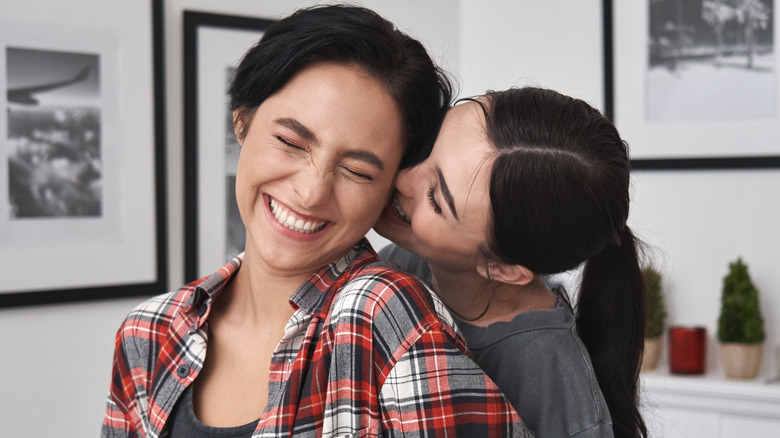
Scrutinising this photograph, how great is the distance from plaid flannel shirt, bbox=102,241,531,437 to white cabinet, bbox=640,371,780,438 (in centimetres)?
150

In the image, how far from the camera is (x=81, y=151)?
223cm

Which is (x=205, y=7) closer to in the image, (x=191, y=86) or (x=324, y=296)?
(x=191, y=86)

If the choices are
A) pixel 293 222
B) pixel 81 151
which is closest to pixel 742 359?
pixel 293 222

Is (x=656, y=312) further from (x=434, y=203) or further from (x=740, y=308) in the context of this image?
(x=434, y=203)

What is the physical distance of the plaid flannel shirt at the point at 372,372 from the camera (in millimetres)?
927

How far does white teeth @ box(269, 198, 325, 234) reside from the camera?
1.11m

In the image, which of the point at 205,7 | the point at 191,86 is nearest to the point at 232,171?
the point at 191,86

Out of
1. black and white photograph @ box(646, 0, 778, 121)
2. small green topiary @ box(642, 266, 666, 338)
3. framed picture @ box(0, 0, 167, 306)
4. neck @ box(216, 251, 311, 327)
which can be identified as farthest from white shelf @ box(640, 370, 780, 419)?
framed picture @ box(0, 0, 167, 306)

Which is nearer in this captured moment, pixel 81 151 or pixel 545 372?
pixel 545 372

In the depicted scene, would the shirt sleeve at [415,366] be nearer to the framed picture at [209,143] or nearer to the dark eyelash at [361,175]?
the dark eyelash at [361,175]

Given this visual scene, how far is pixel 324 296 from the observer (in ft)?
3.72

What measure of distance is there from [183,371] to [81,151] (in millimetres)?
1232

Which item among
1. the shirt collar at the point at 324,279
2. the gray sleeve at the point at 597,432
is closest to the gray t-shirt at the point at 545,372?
the gray sleeve at the point at 597,432

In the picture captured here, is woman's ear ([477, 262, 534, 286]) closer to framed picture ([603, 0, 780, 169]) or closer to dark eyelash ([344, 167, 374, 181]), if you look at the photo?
dark eyelash ([344, 167, 374, 181])
